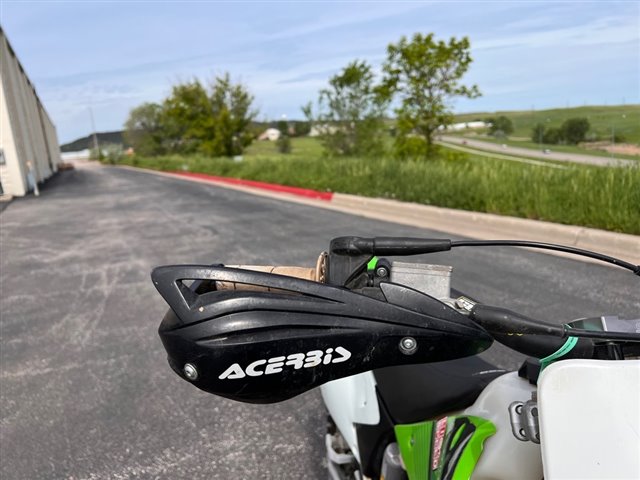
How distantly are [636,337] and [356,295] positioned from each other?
568mm

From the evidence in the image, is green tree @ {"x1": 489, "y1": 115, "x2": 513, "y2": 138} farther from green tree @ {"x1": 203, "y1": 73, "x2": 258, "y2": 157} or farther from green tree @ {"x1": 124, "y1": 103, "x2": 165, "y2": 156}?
green tree @ {"x1": 124, "y1": 103, "x2": 165, "y2": 156}

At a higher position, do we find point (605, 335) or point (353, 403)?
point (605, 335)

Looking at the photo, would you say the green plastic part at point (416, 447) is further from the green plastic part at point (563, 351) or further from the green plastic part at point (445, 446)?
the green plastic part at point (563, 351)

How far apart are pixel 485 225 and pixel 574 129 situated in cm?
252

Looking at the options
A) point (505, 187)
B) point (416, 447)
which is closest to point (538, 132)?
point (505, 187)

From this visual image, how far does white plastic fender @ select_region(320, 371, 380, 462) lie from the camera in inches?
73.5

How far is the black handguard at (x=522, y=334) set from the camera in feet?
3.56

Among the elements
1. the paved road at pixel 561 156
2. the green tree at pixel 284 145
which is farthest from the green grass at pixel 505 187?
the green tree at pixel 284 145

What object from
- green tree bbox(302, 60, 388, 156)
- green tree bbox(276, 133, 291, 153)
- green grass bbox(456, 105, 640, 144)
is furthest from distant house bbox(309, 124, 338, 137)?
green tree bbox(276, 133, 291, 153)

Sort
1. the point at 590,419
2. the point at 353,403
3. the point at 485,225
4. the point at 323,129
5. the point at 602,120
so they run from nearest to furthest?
the point at 590,419 < the point at 353,403 < the point at 602,120 < the point at 485,225 < the point at 323,129

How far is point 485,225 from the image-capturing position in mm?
8312

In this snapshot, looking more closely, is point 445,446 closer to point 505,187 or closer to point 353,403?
point 353,403

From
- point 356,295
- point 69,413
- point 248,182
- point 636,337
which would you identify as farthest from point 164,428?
point 248,182

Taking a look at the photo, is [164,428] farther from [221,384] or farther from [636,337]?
[636,337]
